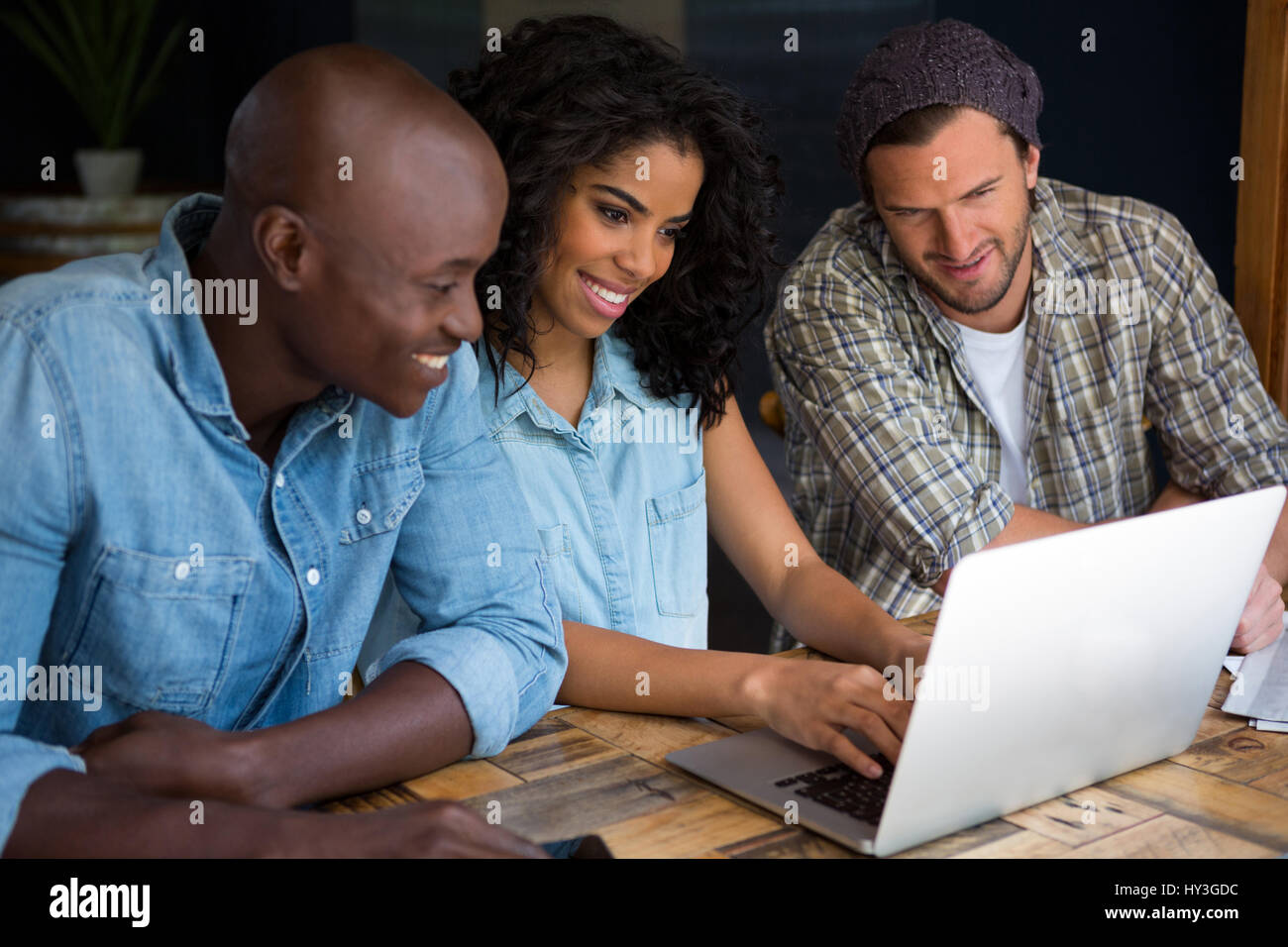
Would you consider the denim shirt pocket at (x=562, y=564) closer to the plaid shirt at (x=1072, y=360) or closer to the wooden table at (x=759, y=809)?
the wooden table at (x=759, y=809)

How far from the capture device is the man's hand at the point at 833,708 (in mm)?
1228

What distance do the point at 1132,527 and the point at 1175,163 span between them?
189 cm

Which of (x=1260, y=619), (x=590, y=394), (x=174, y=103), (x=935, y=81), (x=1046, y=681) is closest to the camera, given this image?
(x=1046, y=681)

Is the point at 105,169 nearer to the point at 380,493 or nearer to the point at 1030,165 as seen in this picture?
the point at 1030,165

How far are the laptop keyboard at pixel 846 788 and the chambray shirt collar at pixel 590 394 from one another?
707 mm

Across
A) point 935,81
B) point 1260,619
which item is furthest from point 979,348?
point 1260,619

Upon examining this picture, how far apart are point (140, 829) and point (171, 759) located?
0.10m

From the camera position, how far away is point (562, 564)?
1763mm

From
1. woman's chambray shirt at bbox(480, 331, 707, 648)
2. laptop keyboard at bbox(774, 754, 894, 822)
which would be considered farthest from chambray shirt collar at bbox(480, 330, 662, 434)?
laptop keyboard at bbox(774, 754, 894, 822)

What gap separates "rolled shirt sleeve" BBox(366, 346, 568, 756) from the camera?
51.9 inches

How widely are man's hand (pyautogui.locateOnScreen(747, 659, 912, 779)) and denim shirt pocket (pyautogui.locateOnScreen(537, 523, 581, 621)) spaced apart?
463 mm
